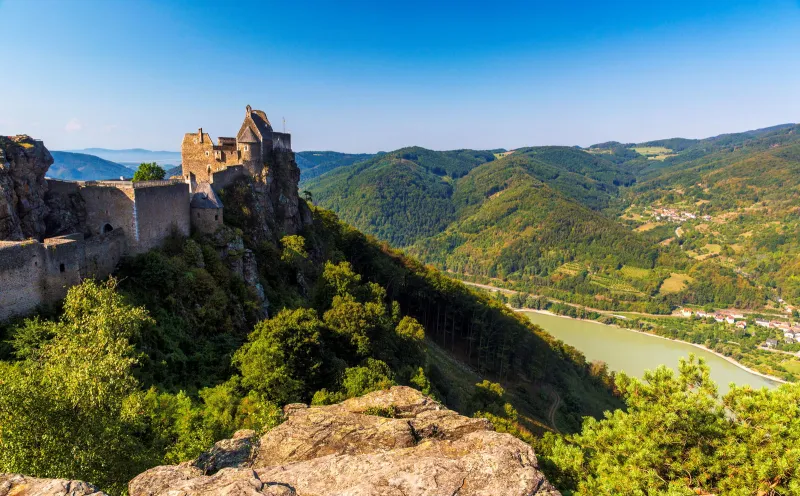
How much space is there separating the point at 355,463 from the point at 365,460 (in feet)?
1.02

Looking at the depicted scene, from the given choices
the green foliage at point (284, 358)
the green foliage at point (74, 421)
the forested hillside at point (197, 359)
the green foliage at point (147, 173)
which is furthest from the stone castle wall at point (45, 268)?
the green foliage at point (147, 173)

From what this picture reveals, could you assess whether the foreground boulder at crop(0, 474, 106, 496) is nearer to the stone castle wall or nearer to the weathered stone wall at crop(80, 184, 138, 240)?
the stone castle wall

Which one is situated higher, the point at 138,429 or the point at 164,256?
the point at 164,256

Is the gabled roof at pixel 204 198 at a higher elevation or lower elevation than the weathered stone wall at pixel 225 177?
lower

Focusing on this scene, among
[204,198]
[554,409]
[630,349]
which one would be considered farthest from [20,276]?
[630,349]

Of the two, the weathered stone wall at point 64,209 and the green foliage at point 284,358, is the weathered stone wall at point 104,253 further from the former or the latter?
the green foliage at point 284,358

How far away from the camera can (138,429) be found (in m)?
14.0

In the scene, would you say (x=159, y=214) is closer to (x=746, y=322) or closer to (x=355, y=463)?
(x=355, y=463)

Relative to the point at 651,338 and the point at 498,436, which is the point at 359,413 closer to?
the point at 498,436

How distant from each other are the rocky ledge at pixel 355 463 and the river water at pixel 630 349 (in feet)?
335

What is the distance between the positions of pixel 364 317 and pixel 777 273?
237454mm

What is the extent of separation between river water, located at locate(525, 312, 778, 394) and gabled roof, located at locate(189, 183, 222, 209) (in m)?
99.9

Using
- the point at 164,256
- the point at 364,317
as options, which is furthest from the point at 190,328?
the point at 364,317

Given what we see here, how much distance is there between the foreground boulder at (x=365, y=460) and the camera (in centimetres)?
1073
